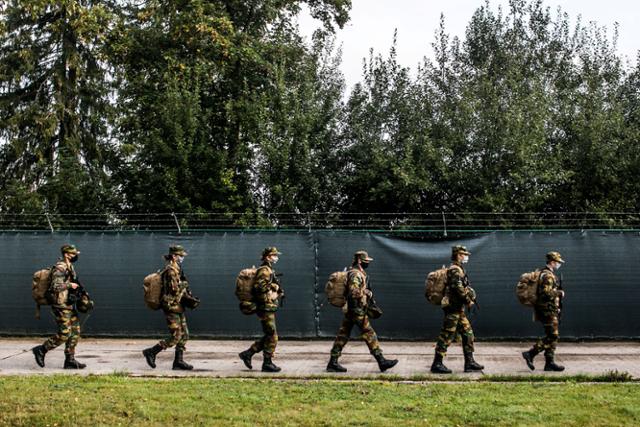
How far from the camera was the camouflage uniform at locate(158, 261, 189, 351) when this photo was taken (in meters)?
11.4

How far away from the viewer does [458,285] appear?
431 inches

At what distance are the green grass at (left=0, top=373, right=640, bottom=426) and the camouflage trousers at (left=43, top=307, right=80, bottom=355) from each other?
4.40ft

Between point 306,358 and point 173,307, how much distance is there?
239 cm

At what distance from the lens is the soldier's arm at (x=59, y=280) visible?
38.0ft

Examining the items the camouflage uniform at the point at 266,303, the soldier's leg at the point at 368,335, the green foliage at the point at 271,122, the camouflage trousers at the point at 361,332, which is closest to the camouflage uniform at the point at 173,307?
the camouflage uniform at the point at 266,303

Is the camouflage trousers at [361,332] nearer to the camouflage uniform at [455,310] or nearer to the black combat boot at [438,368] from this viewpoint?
the black combat boot at [438,368]

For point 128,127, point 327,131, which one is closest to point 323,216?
point 327,131

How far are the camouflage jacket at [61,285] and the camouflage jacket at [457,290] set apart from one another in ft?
Answer: 17.0

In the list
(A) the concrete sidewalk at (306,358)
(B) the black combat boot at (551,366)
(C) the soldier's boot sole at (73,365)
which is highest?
(B) the black combat boot at (551,366)

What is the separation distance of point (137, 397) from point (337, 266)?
20.5 ft

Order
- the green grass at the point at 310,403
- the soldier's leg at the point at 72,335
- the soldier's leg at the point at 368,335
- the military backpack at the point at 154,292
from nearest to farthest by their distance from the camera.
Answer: the green grass at the point at 310,403
the soldier's leg at the point at 368,335
the military backpack at the point at 154,292
the soldier's leg at the point at 72,335

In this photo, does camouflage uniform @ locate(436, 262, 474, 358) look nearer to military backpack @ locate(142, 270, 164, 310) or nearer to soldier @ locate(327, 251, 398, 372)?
soldier @ locate(327, 251, 398, 372)

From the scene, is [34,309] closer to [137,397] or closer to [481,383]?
[137,397]

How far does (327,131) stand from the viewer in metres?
21.7
